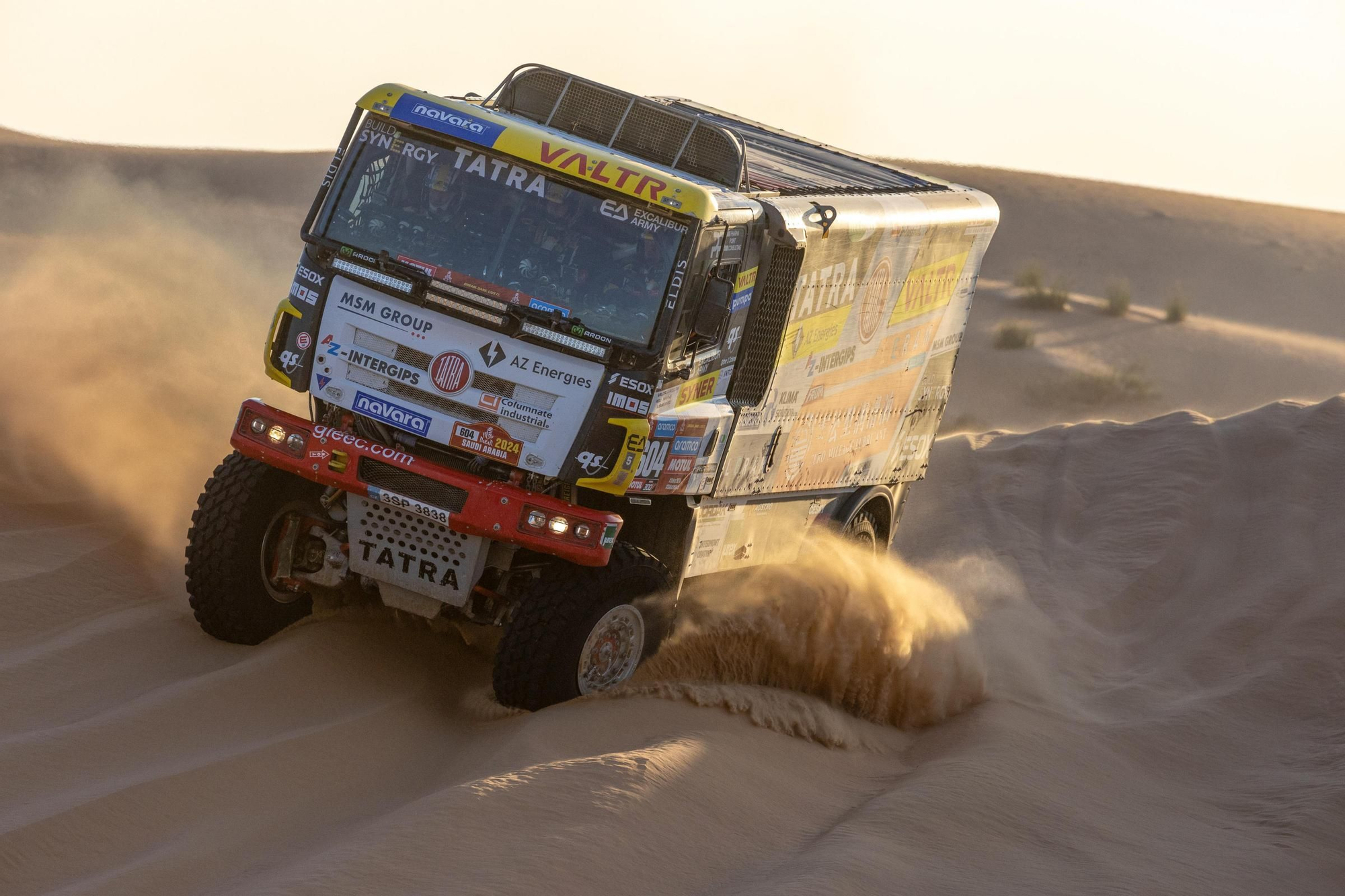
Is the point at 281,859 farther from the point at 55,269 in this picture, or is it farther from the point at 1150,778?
the point at 55,269

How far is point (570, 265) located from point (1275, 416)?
10378 millimetres

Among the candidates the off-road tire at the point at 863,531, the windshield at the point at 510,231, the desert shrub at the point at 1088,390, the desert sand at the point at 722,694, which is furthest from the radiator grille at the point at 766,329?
the desert shrub at the point at 1088,390

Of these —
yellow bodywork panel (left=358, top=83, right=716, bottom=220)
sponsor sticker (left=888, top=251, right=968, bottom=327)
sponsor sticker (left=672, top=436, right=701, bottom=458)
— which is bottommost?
sponsor sticker (left=672, top=436, right=701, bottom=458)

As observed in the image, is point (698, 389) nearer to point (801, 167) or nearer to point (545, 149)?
point (545, 149)

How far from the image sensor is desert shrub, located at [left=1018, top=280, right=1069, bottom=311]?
35.3 meters

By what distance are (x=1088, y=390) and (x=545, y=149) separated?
22.4 m

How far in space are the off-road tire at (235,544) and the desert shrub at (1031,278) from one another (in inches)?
1162

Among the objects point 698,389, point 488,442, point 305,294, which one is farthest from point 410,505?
point 698,389

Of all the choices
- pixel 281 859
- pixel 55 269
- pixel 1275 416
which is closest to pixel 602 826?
pixel 281 859

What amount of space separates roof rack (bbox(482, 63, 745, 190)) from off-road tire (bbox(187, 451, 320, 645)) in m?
2.65

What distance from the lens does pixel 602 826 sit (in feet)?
22.7

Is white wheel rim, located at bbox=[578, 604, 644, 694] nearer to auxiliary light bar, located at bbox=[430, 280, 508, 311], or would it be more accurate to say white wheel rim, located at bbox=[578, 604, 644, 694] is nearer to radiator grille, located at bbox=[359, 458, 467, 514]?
radiator grille, located at bbox=[359, 458, 467, 514]

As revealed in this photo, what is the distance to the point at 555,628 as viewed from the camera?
8.05 metres

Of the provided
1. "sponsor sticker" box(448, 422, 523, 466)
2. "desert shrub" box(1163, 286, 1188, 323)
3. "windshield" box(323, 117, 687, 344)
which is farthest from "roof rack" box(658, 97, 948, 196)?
"desert shrub" box(1163, 286, 1188, 323)
